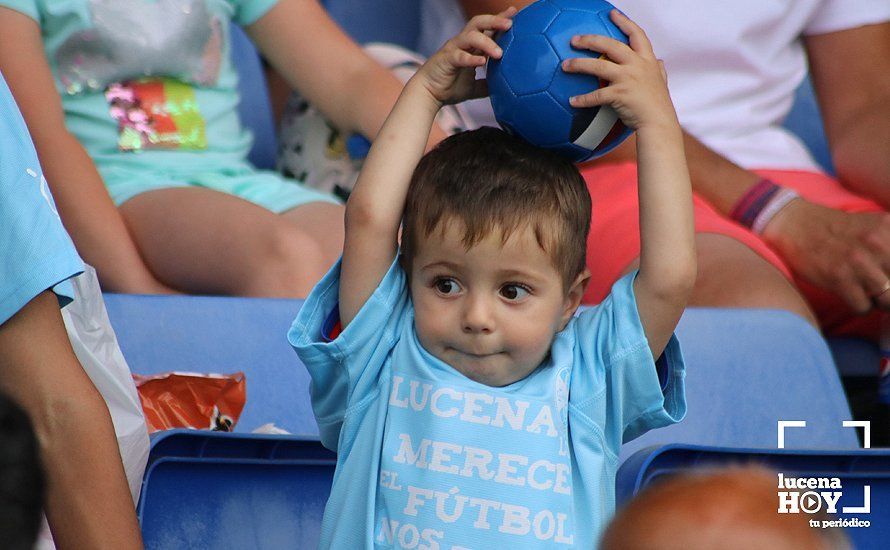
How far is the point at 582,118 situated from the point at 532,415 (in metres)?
0.31

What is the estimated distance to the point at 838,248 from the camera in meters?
2.15

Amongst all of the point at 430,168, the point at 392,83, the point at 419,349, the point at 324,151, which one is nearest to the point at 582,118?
the point at 430,168

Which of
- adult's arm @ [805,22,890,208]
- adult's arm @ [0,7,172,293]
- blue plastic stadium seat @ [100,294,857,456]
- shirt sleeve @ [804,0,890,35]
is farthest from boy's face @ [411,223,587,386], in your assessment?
shirt sleeve @ [804,0,890,35]

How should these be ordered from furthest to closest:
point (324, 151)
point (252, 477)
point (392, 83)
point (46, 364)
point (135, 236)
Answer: point (324, 151) → point (392, 83) → point (135, 236) → point (252, 477) → point (46, 364)

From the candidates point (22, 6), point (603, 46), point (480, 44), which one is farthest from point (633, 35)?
point (22, 6)

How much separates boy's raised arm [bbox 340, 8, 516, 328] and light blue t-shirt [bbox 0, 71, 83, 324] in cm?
29

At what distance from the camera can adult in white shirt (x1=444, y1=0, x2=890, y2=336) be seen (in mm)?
2109

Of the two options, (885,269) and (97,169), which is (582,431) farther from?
(97,169)

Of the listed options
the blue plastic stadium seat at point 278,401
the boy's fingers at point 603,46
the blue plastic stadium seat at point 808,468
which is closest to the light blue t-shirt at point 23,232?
the blue plastic stadium seat at point 278,401

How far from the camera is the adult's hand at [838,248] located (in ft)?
6.88

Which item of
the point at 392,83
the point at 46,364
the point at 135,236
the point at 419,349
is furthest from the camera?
the point at 392,83

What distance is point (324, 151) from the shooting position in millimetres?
2527

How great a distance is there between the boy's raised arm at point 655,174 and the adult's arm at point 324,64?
0.96 meters

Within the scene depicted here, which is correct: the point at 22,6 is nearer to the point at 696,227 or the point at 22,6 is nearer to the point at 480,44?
the point at 480,44
